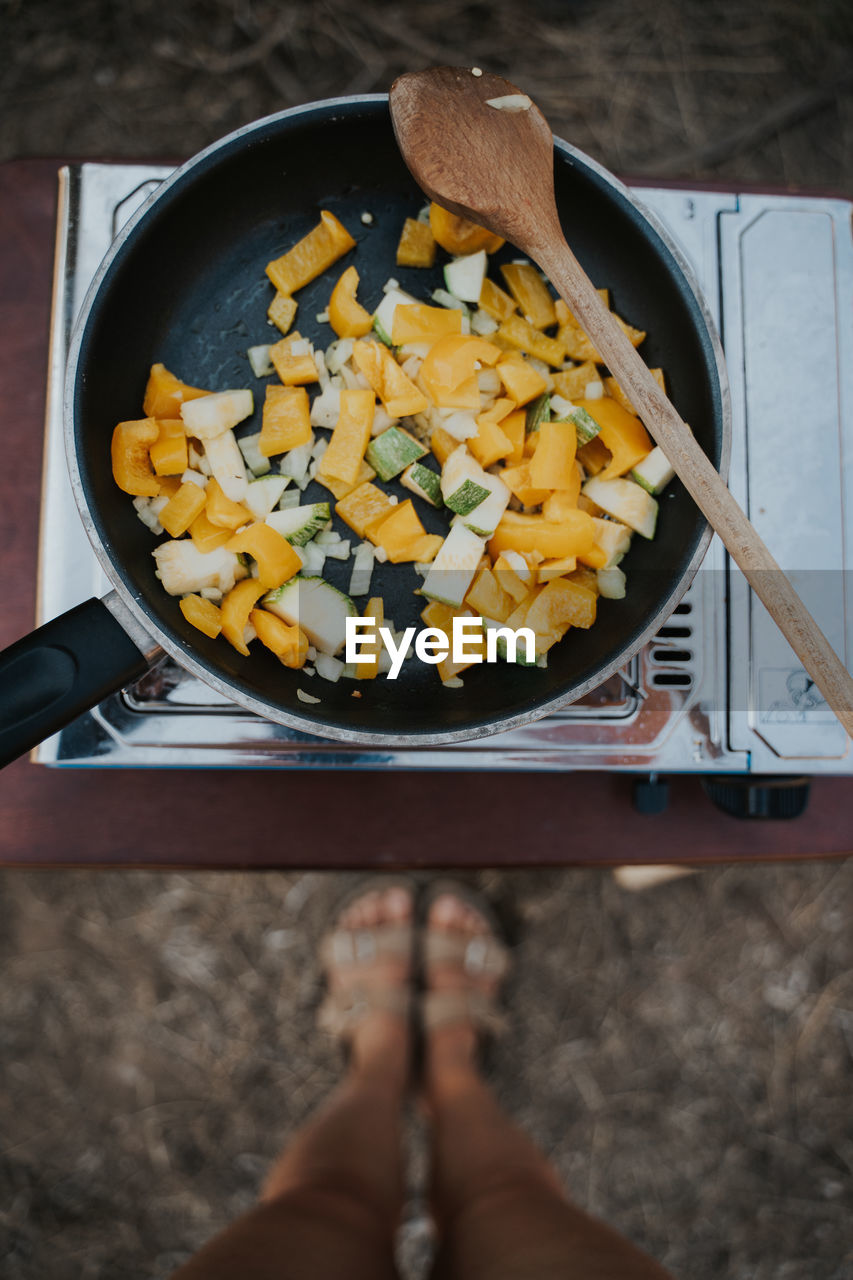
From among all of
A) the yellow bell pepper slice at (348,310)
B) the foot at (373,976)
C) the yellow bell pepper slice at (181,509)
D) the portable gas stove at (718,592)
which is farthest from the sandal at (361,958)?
the yellow bell pepper slice at (348,310)

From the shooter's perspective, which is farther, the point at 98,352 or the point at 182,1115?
the point at 182,1115

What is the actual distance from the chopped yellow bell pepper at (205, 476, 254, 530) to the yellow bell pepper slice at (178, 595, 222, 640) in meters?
0.10

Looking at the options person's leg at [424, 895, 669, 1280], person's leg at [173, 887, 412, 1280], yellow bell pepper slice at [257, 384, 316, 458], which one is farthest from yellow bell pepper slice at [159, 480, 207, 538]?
person's leg at [424, 895, 669, 1280]

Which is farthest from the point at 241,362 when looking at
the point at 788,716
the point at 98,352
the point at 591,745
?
the point at 788,716

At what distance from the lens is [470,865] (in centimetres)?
126

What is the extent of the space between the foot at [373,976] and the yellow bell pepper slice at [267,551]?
1.14 meters

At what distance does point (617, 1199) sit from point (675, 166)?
234 centimetres

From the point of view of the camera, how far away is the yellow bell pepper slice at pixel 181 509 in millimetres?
1089

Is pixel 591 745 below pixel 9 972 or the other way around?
the other way around

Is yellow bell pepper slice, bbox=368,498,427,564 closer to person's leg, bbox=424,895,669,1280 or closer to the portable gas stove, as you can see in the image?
the portable gas stove

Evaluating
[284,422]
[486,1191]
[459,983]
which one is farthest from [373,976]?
[284,422]

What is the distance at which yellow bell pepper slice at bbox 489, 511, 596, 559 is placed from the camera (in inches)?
42.4

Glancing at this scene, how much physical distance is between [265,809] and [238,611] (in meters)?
0.33

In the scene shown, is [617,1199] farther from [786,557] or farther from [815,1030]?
[786,557]
